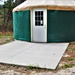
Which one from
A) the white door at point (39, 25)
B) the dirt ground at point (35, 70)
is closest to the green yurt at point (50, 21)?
the white door at point (39, 25)

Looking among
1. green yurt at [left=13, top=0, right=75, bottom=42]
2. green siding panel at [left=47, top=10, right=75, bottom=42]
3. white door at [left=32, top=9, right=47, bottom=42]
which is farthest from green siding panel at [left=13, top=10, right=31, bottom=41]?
green siding panel at [left=47, top=10, right=75, bottom=42]

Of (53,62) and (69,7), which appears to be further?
(69,7)

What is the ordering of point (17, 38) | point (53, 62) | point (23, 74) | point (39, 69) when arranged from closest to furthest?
1. point (23, 74)
2. point (39, 69)
3. point (53, 62)
4. point (17, 38)

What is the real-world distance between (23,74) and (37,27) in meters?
5.69

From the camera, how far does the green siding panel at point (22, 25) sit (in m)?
10.8

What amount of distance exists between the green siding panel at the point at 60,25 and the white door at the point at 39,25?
0.21m

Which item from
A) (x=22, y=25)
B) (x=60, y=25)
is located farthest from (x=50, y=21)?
(x=22, y=25)

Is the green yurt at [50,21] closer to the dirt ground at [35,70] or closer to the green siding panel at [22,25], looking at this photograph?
the green siding panel at [22,25]

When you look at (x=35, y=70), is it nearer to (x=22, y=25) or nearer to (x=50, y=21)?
(x=50, y=21)

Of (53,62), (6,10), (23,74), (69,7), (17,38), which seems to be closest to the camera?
(23,74)

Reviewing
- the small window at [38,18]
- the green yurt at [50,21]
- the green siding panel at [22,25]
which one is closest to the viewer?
the green yurt at [50,21]

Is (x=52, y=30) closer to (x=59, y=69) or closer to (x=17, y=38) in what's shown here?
(x=17, y=38)

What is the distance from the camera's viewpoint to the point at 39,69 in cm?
549

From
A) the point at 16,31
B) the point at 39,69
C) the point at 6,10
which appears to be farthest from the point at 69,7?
the point at 6,10
